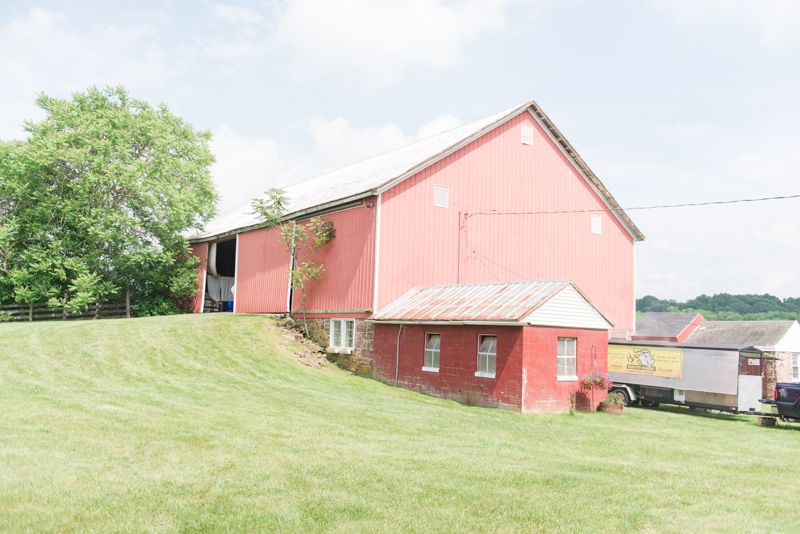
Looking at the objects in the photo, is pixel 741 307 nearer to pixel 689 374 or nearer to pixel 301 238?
pixel 689 374

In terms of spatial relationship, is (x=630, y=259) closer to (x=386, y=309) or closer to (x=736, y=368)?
(x=736, y=368)

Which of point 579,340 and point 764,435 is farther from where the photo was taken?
point 579,340

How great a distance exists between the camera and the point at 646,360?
20.8m

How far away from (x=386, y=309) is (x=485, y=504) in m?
14.1

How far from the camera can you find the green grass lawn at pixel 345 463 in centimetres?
635

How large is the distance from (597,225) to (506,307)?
1276 cm

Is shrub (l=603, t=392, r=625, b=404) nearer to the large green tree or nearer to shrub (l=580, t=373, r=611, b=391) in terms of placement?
shrub (l=580, t=373, r=611, b=391)

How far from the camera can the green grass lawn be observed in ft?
20.8

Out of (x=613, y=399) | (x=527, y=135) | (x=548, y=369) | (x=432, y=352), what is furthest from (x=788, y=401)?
(x=527, y=135)

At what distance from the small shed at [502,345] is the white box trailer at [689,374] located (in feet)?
11.0

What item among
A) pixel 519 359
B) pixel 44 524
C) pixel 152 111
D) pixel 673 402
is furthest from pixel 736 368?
pixel 152 111

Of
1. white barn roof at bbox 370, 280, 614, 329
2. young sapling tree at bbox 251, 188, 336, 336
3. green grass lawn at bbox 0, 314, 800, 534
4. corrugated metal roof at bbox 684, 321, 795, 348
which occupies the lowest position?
green grass lawn at bbox 0, 314, 800, 534

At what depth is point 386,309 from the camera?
20875mm

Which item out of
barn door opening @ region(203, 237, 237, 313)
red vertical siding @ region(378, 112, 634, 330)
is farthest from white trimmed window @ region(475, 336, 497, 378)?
barn door opening @ region(203, 237, 237, 313)
